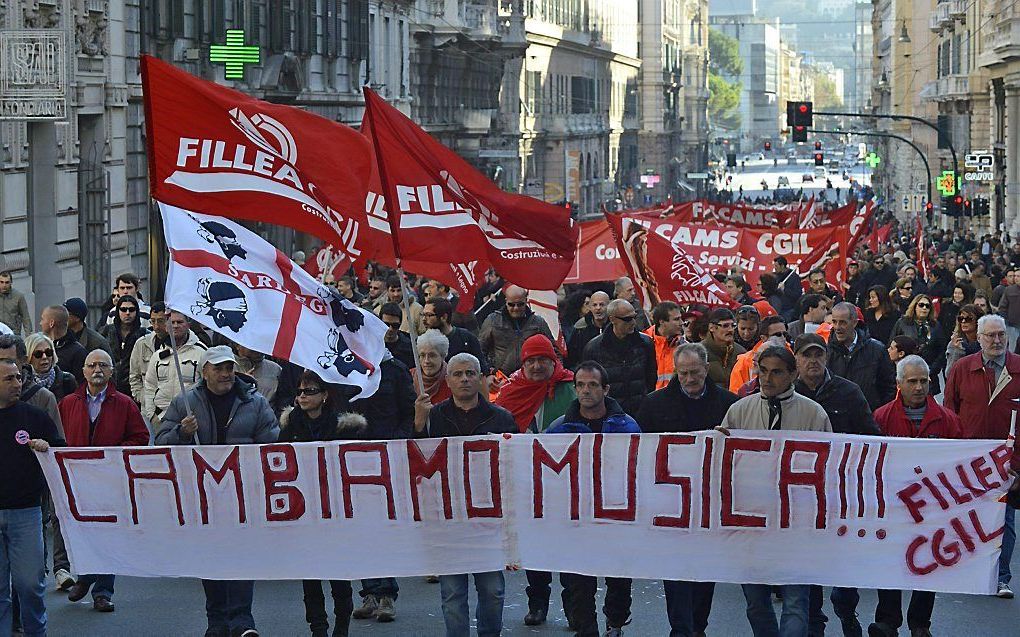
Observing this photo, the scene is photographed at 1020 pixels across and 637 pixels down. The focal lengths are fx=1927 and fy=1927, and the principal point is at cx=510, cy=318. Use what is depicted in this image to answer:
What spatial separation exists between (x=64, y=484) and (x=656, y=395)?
282cm

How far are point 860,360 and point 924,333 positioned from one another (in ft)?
12.6

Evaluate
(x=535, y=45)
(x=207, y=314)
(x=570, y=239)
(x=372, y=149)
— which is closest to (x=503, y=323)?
(x=570, y=239)

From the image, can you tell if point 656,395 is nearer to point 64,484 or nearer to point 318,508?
point 318,508

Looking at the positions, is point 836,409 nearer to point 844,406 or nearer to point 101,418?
point 844,406

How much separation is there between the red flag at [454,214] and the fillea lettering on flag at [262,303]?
49 cm

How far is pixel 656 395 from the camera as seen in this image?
9320 millimetres

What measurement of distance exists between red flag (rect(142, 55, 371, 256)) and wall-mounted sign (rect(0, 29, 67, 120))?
1216 centimetres

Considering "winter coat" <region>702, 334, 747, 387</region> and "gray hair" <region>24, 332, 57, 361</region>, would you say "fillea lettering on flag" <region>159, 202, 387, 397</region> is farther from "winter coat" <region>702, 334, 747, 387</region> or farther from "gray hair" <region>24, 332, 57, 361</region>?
"winter coat" <region>702, 334, 747, 387</region>

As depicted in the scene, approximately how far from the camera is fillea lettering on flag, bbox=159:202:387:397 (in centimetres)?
903

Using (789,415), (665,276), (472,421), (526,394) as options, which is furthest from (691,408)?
(665,276)

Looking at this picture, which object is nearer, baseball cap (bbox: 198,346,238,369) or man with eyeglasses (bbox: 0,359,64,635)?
Answer: man with eyeglasses (bbox: 0,359,64,635)

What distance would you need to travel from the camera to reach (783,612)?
8.66m

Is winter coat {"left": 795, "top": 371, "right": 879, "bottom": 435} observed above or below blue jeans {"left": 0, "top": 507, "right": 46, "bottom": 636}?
above

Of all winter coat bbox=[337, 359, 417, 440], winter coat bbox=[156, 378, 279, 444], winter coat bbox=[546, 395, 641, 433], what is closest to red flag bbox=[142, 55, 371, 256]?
winter coat bbox=[337, 359, 417, 440]
